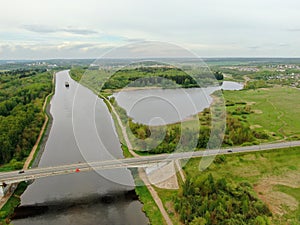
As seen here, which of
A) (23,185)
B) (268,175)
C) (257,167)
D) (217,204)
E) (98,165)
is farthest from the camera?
(257,167)

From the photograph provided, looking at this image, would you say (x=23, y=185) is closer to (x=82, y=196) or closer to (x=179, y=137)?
(x=82, y=196)

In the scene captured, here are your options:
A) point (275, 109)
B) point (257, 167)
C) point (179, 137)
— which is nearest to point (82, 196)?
point (179, 137)

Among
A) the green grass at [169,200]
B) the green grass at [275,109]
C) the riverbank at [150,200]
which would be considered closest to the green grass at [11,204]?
the riverbank at [150,200]

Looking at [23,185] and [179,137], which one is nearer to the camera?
[23,185]

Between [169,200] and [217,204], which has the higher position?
[217,204]

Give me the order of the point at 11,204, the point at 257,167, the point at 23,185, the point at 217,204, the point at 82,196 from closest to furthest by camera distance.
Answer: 1. the point at 217,204
2. the point at 11,204
3. the point at 82,196
4. the point at 23,185
5. the point at 257,167

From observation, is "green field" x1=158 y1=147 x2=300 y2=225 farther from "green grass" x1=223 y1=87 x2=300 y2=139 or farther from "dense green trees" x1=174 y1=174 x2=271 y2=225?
"green grass" x1=223 y1=87 x2=300 y2=139

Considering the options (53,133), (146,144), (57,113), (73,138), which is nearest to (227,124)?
(146,144)

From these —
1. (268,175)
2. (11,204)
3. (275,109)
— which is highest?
(275,109)

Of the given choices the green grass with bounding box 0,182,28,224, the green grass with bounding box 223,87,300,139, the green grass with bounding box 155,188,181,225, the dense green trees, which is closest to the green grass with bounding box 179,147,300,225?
the green grass with bounding box 155,188,181,225
